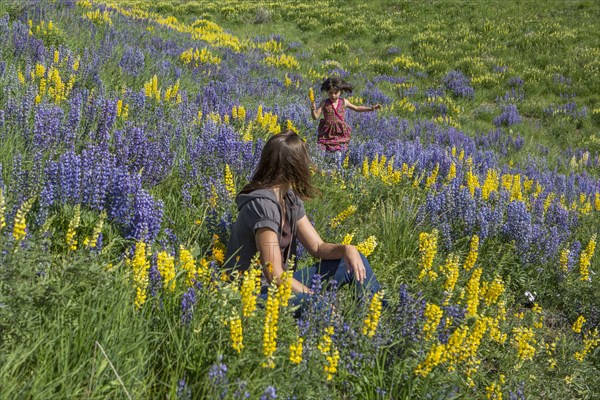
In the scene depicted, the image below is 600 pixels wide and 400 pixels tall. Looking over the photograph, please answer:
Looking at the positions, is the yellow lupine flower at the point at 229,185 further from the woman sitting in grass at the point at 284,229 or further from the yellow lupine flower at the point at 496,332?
the yellow lupine flower at the point at 496,332

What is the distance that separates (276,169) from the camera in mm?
3686

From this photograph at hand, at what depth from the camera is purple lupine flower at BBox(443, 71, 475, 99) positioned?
14.1m

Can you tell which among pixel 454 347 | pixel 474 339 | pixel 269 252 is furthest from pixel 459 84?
pixel 454 347

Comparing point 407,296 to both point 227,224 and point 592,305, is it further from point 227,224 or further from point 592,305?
point 592,305

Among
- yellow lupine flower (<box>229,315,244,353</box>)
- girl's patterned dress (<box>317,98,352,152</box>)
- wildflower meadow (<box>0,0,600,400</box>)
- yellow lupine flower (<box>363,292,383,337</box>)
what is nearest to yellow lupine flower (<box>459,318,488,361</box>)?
wildflower meadow (<box>0,0,600,400</box>)

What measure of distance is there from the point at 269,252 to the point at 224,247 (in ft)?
2.22

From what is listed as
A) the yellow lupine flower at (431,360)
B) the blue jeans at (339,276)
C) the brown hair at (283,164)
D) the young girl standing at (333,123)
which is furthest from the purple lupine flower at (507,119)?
the yellow lupine flower at (431,360)

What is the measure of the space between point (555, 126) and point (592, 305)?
9095 millimetres

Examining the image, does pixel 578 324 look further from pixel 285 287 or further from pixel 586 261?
pixel 285 287

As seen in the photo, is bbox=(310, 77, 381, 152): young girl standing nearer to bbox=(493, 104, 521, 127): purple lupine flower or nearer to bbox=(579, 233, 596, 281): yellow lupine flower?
bbox=(579, 233, 596, 281): yellow lupine flower

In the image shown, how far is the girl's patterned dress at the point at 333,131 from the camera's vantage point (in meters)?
7.32

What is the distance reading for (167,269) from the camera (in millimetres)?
2762

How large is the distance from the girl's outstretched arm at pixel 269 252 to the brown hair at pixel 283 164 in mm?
410

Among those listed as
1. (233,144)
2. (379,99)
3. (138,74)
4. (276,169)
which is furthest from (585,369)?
(379,99)
